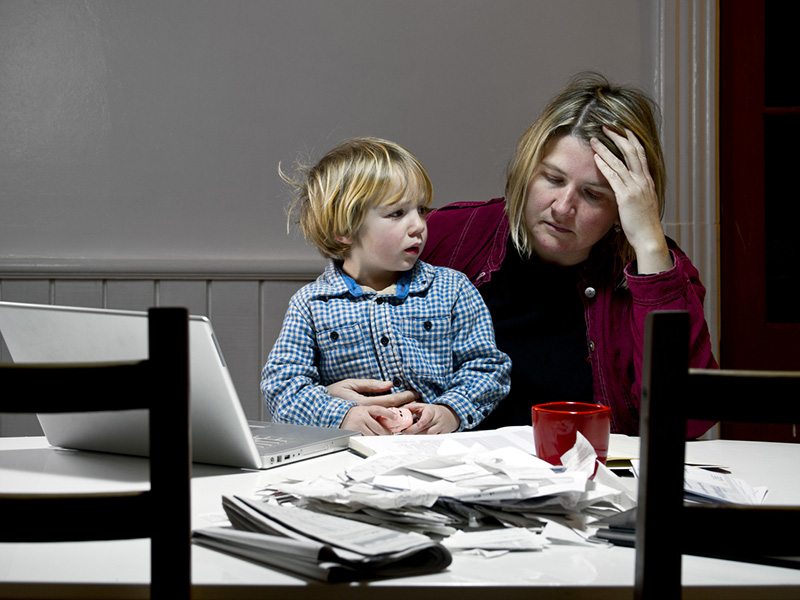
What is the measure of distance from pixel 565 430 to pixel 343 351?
26.0 inches

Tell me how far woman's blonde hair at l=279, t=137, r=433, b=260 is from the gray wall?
67 cm

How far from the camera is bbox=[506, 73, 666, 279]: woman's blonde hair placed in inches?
62.2

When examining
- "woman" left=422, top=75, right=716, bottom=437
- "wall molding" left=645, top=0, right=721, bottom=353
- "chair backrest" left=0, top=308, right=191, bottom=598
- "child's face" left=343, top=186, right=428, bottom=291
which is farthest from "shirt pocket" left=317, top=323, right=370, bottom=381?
"wall molding" left=645, top=0, right=721, bottom=353

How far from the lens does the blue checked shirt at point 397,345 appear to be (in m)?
1.43

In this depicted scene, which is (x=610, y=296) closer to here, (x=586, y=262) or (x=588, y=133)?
(x=586, y=262)

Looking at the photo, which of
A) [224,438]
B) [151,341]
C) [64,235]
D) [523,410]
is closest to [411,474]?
[224,438]

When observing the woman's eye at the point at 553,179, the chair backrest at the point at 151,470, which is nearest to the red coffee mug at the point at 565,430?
the chair backrest at the point at 151,470

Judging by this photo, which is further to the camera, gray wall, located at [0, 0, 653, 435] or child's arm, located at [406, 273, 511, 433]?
gray wall, located at [0, 0, 653, 435]

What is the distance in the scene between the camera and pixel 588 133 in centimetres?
157

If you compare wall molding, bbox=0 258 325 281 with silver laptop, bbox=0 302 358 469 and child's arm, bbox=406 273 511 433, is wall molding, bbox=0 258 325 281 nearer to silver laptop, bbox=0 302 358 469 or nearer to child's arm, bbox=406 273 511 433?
child's arm, bbox=406 273 511 433

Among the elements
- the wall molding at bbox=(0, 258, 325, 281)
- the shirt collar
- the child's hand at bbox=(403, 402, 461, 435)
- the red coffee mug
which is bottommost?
the child's hand at bbox=(403, 402, 461, 435)

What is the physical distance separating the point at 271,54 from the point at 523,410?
1370 mm

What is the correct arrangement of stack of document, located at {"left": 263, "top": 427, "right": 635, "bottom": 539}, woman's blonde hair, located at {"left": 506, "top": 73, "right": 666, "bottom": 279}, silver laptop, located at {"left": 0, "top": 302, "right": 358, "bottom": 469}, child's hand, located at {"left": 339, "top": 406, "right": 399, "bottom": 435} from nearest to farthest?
stack of document, located at {"left": 263, "top": 427, "right": 635, "bottom": 539}
silver laptop, located at {"left": 0, "top": 302, "right": 358, "bottom": 469}
child's hand, located at {"left": 339, "top": 406, "right": 399, "bottom": 435}
woman's blonde hair, located at {"left": 506, "top": 73, "right": 666, "bottom": 279}

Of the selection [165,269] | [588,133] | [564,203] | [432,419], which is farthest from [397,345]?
[165,269]
